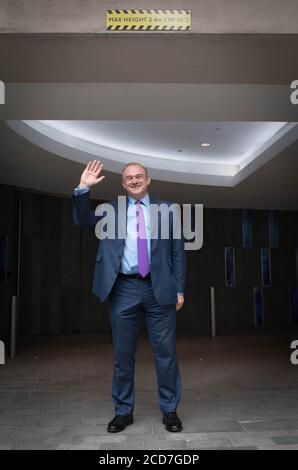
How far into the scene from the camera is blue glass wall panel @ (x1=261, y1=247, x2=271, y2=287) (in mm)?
10875

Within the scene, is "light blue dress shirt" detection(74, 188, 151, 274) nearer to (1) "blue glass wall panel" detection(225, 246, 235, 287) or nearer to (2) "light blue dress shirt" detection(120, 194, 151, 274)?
(2) "light blue dress shirt" detection(120, 194, 151, 274)

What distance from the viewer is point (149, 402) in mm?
3494

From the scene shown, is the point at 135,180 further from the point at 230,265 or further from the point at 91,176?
the point at 230,265

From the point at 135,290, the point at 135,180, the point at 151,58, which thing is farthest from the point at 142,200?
the point at 151,58

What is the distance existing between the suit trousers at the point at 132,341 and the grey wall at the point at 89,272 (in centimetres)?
554

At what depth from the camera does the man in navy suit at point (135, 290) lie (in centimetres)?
275

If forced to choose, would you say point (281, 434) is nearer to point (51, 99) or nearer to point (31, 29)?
point (31, 29)

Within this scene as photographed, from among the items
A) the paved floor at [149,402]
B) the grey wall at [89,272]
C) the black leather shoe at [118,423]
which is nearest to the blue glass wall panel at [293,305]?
the grey wall at [89,272]

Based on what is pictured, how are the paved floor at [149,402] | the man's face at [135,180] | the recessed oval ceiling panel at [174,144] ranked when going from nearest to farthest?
the paved floor at [149,402], the man's face at [135,180], the recessed oval ceiling panel at [174,144]

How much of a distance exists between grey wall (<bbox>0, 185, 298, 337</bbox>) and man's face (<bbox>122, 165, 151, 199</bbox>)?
5694mm

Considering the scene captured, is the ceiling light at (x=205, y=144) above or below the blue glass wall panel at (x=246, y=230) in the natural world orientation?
above

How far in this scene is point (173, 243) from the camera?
113 inches

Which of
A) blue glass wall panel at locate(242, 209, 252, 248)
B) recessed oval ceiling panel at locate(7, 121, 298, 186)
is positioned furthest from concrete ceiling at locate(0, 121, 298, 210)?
blue glass wall panel at locate(242, 209, 252, 248)

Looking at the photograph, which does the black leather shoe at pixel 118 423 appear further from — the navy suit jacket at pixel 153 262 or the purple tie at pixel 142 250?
the purple tie at pixel 142 250
